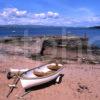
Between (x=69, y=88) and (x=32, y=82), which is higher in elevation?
(x=32, y=82)

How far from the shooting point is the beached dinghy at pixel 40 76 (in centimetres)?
1789

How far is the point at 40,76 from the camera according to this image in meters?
19.4

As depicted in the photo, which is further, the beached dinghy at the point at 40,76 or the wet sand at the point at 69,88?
the wet sand at the point at 69,88

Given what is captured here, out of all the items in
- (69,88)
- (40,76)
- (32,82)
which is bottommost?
(69,88)

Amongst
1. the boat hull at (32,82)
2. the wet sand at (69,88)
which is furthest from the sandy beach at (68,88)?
the boat hull at (32,82)

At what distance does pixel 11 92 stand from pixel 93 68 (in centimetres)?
931

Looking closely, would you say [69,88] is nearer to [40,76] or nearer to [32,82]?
[40,76]

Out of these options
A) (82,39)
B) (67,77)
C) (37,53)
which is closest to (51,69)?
(67,77)

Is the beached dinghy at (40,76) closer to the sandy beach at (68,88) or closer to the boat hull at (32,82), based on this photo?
the boat hull at (32,82)

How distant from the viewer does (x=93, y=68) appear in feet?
83.9

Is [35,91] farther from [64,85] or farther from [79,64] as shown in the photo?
[79,64]

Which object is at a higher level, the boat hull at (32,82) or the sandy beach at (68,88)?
the boat hull at (32,82)

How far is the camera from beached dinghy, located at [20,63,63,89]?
58.7 feet

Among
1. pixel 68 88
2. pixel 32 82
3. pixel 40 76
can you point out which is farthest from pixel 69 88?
pixel 32 82
